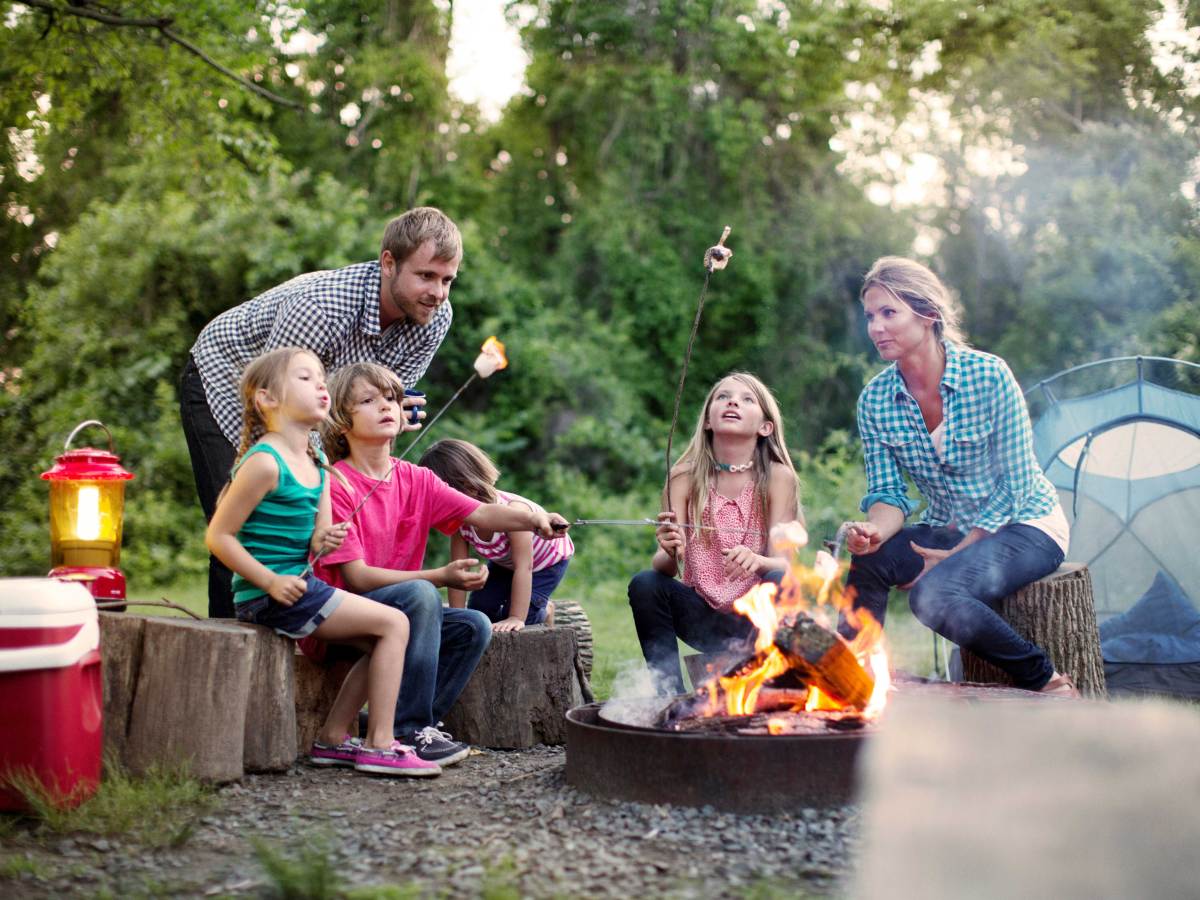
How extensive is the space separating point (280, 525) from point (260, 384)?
47 centimetres

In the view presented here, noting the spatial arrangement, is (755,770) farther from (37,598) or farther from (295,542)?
(37,598)

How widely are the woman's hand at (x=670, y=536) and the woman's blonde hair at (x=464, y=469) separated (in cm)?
78

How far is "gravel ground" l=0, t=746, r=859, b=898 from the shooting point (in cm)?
267

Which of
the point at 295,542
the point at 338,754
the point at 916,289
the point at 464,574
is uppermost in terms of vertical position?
the point at 916,289

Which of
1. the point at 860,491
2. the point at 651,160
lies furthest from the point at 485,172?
the point at 860,491

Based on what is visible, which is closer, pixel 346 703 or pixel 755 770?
pixel 755 770

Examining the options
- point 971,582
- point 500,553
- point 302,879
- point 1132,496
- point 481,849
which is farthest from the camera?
point 1132,496

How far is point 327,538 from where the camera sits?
3.82m

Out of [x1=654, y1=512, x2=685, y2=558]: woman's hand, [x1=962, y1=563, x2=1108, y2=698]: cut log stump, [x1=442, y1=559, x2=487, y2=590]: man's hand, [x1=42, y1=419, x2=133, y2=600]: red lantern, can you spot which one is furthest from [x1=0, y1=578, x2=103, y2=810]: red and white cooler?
[x1=962, y1=563, x2=1108, y2=698]: cut log stump

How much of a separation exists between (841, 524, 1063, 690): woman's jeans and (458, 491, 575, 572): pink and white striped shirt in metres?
1.25

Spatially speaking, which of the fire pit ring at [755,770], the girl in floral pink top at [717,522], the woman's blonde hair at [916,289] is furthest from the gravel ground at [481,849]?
the woman's blonde hair at [916,289]

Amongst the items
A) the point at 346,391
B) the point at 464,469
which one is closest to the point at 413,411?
the point at 464,469

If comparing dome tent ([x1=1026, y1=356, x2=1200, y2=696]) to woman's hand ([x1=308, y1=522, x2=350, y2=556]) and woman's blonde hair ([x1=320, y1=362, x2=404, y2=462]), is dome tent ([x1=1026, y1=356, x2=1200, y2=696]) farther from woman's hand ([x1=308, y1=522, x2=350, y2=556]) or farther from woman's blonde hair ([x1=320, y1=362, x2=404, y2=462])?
woman's hand ([x1=308, y1=522, x2=350, y2=556])

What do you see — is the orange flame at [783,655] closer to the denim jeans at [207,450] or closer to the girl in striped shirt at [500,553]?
the girl in striped shirt at [500,553]
